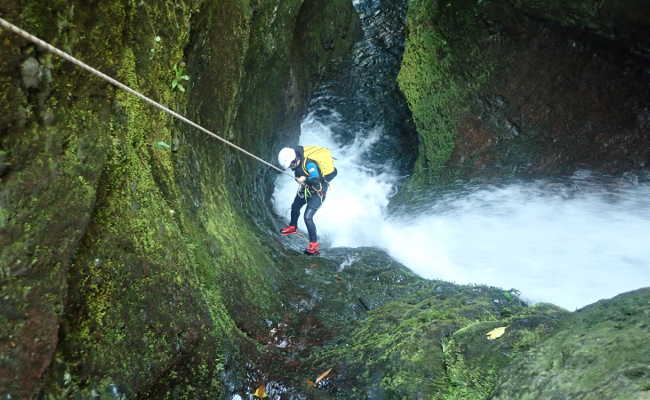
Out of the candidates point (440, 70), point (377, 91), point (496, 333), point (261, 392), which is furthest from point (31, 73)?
point (377, 91)

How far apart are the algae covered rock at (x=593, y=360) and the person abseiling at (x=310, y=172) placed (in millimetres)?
5183

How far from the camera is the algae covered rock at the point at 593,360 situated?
2.23 metres

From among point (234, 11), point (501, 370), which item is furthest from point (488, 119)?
point (501, 370)

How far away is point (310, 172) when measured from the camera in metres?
7.82

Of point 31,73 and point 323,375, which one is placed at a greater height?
point 31,73

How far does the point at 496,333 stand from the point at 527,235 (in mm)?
7007

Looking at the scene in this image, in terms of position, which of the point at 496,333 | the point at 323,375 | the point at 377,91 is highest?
the point at 377,91

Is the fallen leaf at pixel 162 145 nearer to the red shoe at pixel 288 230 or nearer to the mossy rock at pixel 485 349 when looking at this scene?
the mossy rock at pixel 485 349

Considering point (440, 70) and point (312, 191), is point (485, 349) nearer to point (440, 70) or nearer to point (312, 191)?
point (312, 191)

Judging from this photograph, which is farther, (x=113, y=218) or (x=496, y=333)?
(x=496, y=333)

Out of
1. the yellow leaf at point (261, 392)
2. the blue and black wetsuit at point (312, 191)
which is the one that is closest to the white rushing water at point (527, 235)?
the blue and black wetsuit at point (312, 191)

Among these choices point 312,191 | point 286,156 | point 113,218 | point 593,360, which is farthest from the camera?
point 312,191

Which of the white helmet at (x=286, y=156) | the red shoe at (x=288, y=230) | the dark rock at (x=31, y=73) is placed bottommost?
the red shoe at (x=288, y=230)

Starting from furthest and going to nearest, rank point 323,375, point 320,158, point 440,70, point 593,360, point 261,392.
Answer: point 440,70
point 320,158
point 323,375
point 261,392
point 593,360
